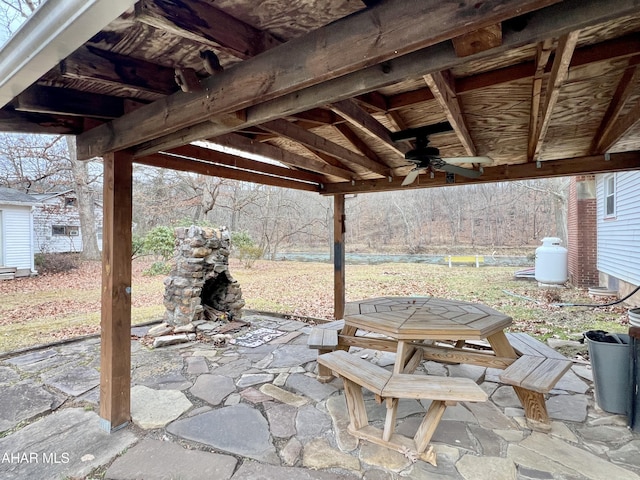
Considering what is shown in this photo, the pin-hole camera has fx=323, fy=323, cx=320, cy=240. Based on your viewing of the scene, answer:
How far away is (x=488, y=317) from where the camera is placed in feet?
9.27

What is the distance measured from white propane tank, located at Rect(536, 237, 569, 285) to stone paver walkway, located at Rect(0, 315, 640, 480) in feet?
20.7

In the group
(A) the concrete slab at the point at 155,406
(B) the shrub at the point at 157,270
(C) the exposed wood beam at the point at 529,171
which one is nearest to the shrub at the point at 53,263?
(B) the shrub at the point at 157,270

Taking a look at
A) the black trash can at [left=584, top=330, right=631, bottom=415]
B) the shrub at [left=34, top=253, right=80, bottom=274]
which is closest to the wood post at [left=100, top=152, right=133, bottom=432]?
the black trash can at [left=584, top=330, right=631, bottom=415]

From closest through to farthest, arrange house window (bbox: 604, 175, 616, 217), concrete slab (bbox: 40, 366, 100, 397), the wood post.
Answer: the wood post, concrete slab (bbox: 40, 366, 100, 397), house window (bbox: 604, 175, 616, 217)

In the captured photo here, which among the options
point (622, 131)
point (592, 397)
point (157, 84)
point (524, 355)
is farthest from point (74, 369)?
point (622, 131)

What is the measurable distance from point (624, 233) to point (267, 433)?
7.00 m

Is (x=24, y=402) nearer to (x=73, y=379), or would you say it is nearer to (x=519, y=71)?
(x=73, y=379)

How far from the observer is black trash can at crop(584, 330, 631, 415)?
2453mm

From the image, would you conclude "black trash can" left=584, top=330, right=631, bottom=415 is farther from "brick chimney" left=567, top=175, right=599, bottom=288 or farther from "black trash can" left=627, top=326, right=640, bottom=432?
"brick chimney" left=567, top=175, right=599, bottom=288

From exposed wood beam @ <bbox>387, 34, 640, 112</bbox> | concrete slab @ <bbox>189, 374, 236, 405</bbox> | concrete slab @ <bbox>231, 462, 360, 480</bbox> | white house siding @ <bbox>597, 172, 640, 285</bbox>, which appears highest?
exposed wood beam @ <bbox>387, 34, 640, 112</bbox>

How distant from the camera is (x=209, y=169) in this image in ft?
11.8

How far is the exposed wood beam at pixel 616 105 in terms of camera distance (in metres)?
1.90

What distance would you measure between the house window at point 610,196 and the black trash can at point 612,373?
536 centimetres

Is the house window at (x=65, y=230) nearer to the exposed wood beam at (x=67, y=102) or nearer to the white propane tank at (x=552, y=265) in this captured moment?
the exposed wood beam at (x=67, y=102)
